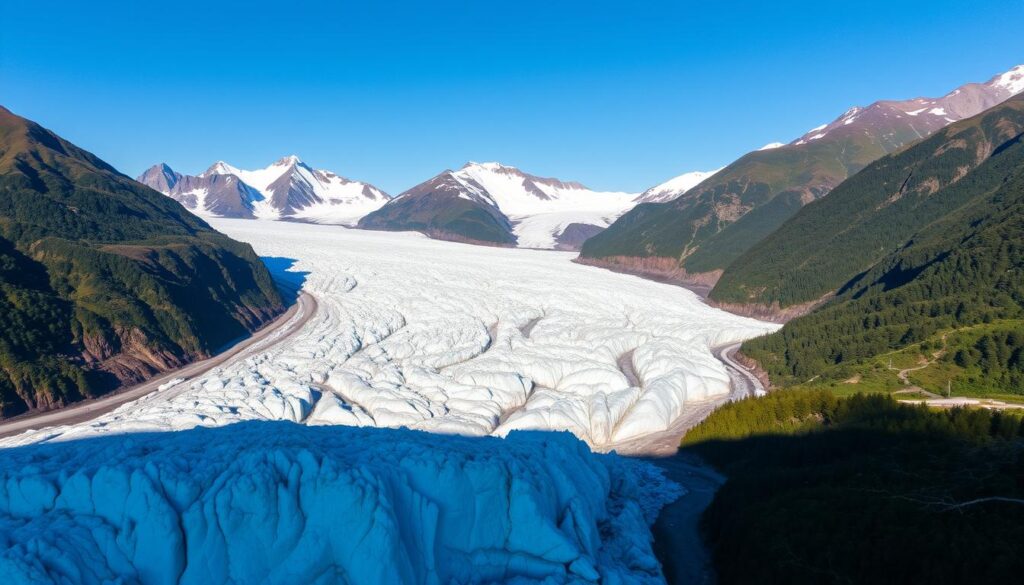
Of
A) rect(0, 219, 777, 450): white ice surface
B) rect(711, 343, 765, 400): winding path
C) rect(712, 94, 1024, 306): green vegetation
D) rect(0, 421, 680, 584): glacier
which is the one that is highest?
rect(712, 94, 1024, 306): green vegetation

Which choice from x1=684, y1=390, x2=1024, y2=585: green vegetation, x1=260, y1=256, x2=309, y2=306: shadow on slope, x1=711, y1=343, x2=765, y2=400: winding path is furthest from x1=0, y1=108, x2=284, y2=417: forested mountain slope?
x1=711, y1=343, x2=765, y2=400: winding path

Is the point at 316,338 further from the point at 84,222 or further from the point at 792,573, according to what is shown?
the point at 792,573

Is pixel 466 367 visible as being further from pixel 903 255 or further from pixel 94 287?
pixel 903 255

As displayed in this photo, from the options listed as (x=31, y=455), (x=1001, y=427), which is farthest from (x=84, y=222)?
(x=1001, y=427)

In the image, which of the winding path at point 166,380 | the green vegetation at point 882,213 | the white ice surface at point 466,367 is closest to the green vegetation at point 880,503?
the white ice surface at point 466,367

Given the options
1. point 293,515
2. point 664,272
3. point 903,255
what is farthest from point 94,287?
point 664,272

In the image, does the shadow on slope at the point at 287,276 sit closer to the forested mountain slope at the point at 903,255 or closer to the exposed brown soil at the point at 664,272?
the forested mountain slope at the point at 903,255

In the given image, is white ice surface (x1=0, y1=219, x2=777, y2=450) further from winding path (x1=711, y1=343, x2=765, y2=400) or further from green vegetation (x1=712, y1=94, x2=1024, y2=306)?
green vegetation (x1=712, y1=94, x2=1024, y2=306)
